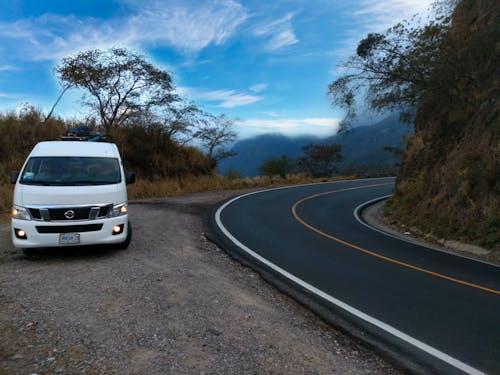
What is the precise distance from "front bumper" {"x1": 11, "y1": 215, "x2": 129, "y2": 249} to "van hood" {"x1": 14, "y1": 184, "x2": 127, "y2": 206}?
0.36m

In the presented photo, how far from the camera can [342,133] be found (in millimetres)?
20125

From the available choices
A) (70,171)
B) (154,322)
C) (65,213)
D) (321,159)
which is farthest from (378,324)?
(321,159)

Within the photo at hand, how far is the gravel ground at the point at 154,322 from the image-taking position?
3896mm

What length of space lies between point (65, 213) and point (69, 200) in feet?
0.82

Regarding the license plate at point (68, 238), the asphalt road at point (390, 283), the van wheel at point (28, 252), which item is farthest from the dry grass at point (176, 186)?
the asphalt road at point (390, 283)

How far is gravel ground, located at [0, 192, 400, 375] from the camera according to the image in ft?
12.8

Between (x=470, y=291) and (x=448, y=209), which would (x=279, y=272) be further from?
(x=448, y=209)

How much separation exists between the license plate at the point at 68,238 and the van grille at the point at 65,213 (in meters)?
0.29

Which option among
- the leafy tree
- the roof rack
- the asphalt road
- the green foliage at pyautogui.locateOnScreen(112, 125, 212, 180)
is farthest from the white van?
the leafy tree

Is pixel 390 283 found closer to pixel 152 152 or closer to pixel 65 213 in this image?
pixel 65 213

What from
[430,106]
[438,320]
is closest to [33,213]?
[438,320]

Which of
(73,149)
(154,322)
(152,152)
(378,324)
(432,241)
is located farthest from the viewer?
(152,152)

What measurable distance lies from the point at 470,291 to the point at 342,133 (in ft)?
47.4

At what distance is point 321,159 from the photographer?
69812 millimetres
